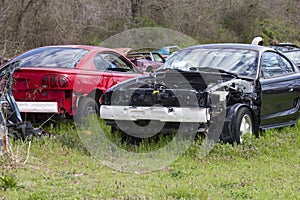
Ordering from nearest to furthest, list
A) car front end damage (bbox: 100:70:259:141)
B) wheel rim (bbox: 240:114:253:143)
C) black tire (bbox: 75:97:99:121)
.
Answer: car front end damage (bbox: 100:70:259:141)
wheel rim (bbox: 240:114:253:143)
black tire (bbox: 75:97:99:121)

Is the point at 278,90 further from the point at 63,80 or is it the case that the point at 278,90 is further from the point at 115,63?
the point at 63,80

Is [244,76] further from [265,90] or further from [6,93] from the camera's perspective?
[6,93]

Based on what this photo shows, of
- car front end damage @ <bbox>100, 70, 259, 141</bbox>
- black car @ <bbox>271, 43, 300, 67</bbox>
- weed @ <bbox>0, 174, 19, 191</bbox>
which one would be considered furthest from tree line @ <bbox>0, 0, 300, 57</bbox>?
weed @ <bbox>0, 174, 19, 191</bbox>

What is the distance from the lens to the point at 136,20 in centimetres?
3806

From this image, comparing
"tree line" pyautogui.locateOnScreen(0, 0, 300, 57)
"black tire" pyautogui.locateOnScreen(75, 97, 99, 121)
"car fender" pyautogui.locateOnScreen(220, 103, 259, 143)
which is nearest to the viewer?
"car fender" pyautogui.locateOnScreen(220, 103, 259, 143)

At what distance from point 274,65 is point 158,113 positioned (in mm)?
2785

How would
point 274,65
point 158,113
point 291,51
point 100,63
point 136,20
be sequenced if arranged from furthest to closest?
1. point 136,20
2. point 291,51
3. point 100,63
4. point 274,65
5. point 158,113

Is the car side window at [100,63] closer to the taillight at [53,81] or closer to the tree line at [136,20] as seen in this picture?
the taillight at [53,81]

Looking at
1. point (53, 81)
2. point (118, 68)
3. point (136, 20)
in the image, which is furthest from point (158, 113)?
point (136, 20)

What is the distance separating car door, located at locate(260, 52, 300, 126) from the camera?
895 cm

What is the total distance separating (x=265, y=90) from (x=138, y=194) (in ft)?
12.5

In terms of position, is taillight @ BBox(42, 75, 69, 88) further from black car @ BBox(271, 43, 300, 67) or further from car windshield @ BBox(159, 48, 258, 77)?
black car @ BBox(271, 43, 300, 67)

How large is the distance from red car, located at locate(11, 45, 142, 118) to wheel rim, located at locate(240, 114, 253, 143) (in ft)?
9.50

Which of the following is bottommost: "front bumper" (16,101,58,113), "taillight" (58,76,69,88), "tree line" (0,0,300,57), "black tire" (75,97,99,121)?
"tree line" (0,0,300,57)
